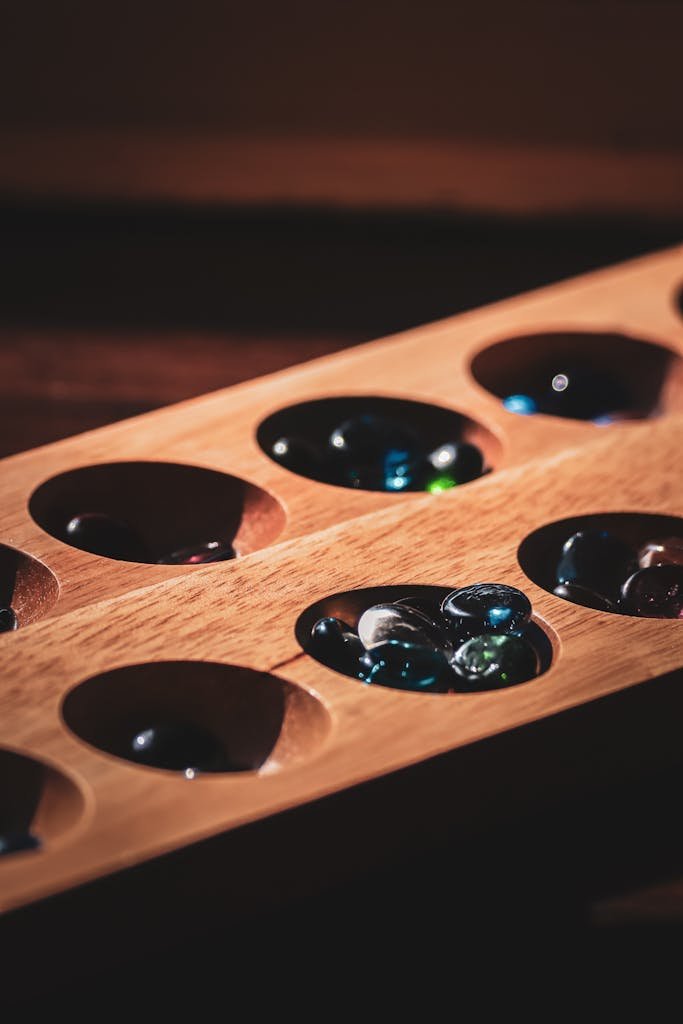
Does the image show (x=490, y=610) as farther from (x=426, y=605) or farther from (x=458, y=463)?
(x=458, y=463)

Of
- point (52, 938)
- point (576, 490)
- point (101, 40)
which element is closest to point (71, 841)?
point (52, 938)

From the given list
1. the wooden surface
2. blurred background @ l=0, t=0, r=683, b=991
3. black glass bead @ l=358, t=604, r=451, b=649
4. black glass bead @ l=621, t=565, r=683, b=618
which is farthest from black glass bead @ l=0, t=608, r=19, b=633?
blurred background @ l=0, t=0, r=683, b=991

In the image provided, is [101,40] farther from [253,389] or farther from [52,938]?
[52,938]

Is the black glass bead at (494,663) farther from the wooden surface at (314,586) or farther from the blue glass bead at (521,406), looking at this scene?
the blue glass bead at (521,406)

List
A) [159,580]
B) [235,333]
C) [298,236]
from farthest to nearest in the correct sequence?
[298,236]
[235,333]
[159,580]

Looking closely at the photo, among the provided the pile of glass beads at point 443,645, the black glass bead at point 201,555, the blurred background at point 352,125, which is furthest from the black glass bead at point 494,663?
the blurred background at point 352,125

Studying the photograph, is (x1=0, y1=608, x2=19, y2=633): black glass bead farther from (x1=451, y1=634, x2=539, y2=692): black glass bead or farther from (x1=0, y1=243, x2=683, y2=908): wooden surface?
(x1=451, y1=634, x2=539, y2=692): black glass bead

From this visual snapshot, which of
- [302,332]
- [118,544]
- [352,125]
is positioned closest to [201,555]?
[118,544]

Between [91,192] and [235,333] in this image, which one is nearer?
[235,333]
